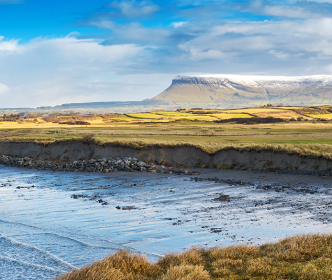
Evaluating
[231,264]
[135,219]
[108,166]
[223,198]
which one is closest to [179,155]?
[108,166]

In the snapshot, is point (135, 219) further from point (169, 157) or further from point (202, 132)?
point (202, 132)

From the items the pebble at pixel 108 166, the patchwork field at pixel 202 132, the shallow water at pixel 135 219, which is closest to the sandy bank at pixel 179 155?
the patchwork field at pixel 202 132

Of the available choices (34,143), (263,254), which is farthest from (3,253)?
(34,143)

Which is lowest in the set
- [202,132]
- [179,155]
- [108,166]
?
[108,166]

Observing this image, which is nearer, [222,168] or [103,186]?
[103,186]

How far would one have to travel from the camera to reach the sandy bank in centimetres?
3241

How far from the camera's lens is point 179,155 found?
128 feet

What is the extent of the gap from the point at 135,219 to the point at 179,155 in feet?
71.5

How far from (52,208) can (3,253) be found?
747 cm

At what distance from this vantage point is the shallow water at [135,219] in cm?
1316

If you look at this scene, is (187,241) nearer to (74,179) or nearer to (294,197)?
(294,197)

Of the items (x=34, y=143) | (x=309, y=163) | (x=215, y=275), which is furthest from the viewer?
(x=34, y=143)

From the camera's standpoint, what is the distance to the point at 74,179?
107ft

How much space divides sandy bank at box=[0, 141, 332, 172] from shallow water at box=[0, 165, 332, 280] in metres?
7.56
